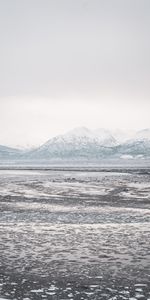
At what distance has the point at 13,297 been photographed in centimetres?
1218

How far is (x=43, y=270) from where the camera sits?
50.4 ft

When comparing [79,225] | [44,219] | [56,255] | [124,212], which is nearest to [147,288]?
[56,255]

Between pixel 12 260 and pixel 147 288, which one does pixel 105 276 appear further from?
pixel 12 260

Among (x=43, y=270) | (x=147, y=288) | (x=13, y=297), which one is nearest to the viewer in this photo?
(x=13, y=297)

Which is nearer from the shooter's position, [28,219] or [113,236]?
[113,236]

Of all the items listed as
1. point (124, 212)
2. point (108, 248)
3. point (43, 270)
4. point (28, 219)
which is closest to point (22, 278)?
point (43, 270)

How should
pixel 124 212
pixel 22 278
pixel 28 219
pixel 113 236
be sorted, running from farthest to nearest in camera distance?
1. pixel 124 212
2. pixel 28 219
3. pixel 113 236
4. pixel 22 278

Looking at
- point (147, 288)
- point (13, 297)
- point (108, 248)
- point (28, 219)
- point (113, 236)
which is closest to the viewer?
point (13, 297)

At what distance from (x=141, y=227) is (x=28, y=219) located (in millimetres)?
7748

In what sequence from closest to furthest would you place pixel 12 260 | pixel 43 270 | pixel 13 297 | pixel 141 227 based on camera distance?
pixel 13 297, pixel 43 270, pixel 12 260, pixel 141 227

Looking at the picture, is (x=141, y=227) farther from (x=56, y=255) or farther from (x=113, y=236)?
(x=56, y=255)

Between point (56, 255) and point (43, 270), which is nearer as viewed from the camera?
point (43, 270)

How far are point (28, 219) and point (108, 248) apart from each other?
10.1 metres

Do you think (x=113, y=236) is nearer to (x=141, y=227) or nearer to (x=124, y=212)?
(x=141, y=227)
